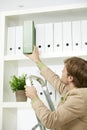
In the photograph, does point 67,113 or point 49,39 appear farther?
→ point 49,39

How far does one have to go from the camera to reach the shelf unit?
2.24m

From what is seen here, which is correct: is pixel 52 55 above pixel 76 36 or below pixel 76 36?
below

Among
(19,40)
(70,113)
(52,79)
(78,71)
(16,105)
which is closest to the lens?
(70,113)

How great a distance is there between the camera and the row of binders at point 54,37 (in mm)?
2180

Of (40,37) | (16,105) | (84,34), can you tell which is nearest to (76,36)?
(84,34)

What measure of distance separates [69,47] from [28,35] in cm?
36

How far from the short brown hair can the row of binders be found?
54cm

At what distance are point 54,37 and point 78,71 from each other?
0.71 metres

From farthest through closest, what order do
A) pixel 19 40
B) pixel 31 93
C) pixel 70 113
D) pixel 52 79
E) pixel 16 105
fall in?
pixel 19 40
pixel 16 105
pixel 52 79
pixel 31 93
pixel 70 113

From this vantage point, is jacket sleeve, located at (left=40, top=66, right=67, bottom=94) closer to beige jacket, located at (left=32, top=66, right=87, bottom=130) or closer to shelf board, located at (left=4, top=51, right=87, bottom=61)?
shelf board, located at (left=4, top=51, right=87, bottom=61)

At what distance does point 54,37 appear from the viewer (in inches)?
88.0

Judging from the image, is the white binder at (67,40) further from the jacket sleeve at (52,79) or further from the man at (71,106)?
the man at (71,106)

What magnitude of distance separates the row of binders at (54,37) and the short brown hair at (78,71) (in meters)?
0.54

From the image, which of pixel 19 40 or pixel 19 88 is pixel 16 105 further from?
pixel 19 40
